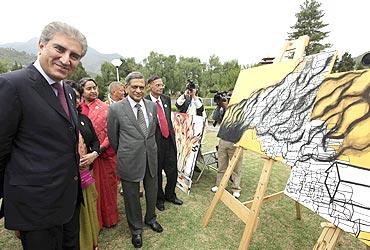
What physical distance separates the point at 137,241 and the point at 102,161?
3.33ft

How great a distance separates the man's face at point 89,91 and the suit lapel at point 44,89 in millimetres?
1440

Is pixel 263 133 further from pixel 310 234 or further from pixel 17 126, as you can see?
pixel 17 126

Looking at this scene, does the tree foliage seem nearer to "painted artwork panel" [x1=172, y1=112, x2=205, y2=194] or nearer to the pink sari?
"painted artwork panel" [x1=172, y1=112, x2=205, y2=194]

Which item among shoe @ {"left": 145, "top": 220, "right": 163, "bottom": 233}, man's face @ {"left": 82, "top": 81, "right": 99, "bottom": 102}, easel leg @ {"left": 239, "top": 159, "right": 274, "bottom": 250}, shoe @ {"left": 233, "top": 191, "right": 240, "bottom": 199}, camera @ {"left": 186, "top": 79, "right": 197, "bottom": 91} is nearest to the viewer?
easel leg @ {"left": 239, "top": 159, "right": 274, "bottom": 250}

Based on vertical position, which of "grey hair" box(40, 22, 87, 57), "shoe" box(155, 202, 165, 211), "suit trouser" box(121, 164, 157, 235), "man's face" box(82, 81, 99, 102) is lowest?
"shoe" box(155, 202, 165, 211)

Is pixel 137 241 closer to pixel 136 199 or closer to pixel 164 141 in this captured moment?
pixel 136 199

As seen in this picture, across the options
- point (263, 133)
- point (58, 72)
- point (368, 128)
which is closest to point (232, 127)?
point (263, 133)

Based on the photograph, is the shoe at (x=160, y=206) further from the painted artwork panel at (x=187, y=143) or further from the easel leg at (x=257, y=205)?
the easel leg at (x=257, y=205)

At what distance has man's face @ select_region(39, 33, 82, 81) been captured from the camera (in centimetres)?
136

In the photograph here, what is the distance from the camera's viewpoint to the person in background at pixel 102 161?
284 centimetres

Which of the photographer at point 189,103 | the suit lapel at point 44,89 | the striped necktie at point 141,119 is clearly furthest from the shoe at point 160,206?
the suit lapel at point 44,89

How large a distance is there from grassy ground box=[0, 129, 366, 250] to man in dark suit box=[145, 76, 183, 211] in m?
0.18

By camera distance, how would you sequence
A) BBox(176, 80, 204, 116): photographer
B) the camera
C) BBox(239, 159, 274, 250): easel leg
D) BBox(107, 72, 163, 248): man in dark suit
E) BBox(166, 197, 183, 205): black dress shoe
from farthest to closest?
BBox(176, 80, 204, 116): photographer → the camera → BBox(166, 197, 183, 205): black dress shoe → BBox(107, 72, 163, 248): man in dark suit → BBox(239, 159, 274, 250): easel leg

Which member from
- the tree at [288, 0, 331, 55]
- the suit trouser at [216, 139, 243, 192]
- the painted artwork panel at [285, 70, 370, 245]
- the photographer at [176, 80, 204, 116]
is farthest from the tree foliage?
the painted artwork panel at [285, 70, 370, 245]
